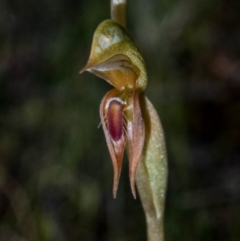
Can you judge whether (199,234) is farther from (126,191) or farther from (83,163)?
(83,163)

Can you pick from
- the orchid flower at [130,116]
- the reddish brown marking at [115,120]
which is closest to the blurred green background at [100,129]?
the orchid flower at [130,116]

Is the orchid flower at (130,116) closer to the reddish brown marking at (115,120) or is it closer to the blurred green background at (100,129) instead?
the reddish brown marking at (115,120)

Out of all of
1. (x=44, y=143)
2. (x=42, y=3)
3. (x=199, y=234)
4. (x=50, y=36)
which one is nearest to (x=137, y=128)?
(x=199, y=234)

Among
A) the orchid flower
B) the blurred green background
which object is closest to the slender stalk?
the orchid flower

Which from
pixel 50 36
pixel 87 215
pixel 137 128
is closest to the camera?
pixel 137 128

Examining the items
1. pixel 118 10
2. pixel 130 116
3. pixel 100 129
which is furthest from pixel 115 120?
pixel 100 129
